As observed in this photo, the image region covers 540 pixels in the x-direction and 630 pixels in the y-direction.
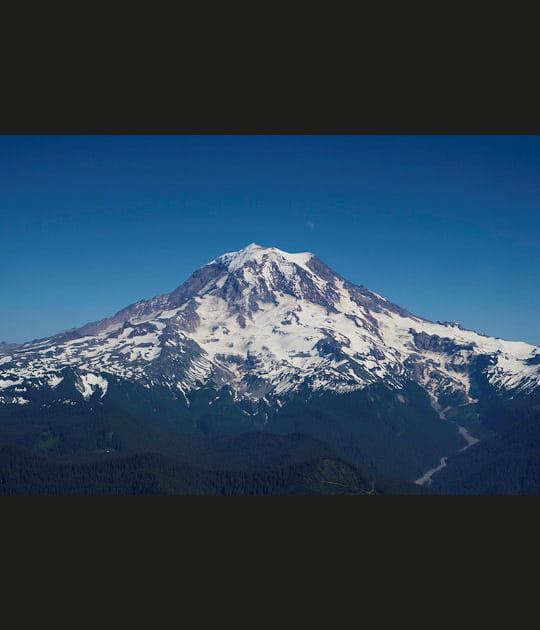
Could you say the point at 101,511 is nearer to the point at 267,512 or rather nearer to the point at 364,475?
the point at 267,512

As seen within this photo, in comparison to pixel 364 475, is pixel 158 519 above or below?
above

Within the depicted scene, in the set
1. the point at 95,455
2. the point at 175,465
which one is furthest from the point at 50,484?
the point at 95,455

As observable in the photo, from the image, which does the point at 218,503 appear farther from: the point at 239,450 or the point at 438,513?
Answer: the point at 239,450

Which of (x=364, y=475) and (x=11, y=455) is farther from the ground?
(x=11, y=455)

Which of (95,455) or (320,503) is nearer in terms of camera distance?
(320,503)

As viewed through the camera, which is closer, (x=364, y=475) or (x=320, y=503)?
(x=320, y=503)

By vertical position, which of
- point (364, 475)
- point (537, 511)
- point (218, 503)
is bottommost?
point (364, 475)

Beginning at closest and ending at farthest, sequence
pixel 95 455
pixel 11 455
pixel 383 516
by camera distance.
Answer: pixel 383 516, pixel 11 455, pixel 95 455

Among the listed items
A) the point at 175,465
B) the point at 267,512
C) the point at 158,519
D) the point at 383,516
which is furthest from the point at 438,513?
the point at 175,465

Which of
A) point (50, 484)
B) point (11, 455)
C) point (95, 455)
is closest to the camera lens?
point (50, 484)
